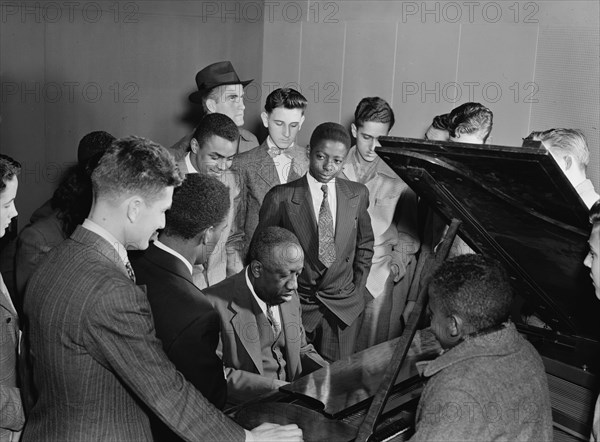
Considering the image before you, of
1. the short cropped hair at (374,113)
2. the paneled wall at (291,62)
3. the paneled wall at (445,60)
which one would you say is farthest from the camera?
the paneled wall at (291,62)

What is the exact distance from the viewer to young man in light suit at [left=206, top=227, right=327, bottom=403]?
326 cm

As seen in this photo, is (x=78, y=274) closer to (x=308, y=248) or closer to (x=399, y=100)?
(x=308, y=248)

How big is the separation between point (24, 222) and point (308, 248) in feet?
8.40

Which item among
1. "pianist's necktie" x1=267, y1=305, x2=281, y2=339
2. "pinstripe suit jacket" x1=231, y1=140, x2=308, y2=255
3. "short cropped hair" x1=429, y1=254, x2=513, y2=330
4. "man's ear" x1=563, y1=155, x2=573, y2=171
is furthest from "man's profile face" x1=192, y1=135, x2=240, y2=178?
"short cropped hair" x1=429, y1=254, x2=513, y2=330

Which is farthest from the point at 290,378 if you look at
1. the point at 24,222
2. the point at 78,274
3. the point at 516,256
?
the point at 24,222

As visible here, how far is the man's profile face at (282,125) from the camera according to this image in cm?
469

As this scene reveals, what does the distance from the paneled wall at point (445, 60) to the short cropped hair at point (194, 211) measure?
2.99 m

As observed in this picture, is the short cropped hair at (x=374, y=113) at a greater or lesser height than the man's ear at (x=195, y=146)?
greater

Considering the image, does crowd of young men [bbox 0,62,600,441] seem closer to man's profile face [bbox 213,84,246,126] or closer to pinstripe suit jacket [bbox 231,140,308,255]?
pinstripe suit jacket [bbox 231,140,308,255]

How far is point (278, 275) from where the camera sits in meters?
3.36

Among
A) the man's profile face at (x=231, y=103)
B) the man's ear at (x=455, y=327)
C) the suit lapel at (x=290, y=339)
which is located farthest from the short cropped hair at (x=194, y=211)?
the man's profile face at (x=231, y=103)

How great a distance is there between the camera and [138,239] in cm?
216

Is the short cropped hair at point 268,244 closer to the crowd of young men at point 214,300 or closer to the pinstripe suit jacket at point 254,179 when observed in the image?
the crowd of young men at point 214,300

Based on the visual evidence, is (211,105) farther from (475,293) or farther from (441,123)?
(475,293)
